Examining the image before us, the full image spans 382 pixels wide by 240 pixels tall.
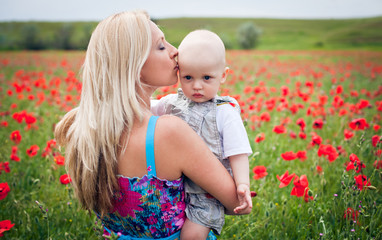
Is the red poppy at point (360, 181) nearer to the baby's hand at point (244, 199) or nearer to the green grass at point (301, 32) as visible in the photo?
the baby's hand at point (244, 199)

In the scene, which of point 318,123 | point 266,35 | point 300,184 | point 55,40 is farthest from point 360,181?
point 266,35

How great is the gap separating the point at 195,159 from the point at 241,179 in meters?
0.26

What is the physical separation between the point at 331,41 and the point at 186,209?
50.8m

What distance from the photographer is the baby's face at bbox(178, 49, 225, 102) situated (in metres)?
1.57

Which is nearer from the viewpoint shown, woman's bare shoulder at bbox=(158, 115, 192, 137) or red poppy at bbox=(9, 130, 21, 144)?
woman's bare shoulder at bbox=(158, 115, 192, 137)

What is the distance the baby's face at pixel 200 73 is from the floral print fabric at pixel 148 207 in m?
0.47

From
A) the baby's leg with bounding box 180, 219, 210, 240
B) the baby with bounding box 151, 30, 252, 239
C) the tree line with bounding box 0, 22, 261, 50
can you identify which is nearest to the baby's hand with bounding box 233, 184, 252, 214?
the baby with bounding box 151, 30, 252, 239

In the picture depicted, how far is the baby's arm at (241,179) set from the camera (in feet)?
4.52

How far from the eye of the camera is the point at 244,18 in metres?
90.8

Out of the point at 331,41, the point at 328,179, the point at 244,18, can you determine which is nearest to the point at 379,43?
the point at 331,41

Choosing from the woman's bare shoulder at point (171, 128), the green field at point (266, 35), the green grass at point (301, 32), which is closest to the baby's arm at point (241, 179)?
the woman's bare shoulder at point (171, 128)

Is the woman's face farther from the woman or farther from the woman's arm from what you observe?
the woman's arm

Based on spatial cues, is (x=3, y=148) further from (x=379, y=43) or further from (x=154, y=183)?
(x=379, y=43)

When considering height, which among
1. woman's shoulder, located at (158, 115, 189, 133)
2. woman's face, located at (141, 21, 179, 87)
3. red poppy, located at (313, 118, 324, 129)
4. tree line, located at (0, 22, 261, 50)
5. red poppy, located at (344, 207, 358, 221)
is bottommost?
tree line, located at (0, 22, 261, 50)
